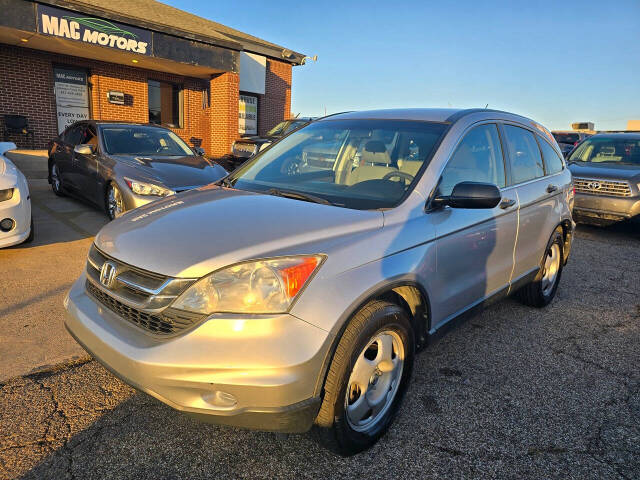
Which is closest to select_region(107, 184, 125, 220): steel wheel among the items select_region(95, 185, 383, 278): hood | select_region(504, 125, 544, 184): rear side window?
select_region(95, 185, 383, 278): hood

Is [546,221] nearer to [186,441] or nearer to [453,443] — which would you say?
[453,443]

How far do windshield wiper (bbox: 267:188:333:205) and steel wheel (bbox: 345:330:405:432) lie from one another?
0.84 metres

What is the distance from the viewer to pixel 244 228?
225 centimetres

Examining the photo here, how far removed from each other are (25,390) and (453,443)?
97.9 inches

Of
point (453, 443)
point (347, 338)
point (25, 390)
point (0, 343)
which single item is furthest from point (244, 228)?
point (0, 343)

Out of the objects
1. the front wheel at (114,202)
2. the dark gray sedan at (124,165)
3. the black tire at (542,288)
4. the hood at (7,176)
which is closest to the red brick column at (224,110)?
the dark gray sedan at (124,165)

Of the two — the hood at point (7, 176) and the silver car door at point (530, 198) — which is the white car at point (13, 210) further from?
the silver car door at point (530, 198)

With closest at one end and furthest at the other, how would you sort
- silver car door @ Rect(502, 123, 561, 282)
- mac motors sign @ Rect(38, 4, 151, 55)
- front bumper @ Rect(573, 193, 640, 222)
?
silver car door @ Rect(502, 123, 561, 282) < front bumper @ Rect(573, 193, 640, 222) < mac motors sign @ Rect(38, 4, 151, 55)

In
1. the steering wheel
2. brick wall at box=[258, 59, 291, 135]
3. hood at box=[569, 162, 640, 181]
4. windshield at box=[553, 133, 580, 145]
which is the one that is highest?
brick wall at box=[258, 59, 291, 135]

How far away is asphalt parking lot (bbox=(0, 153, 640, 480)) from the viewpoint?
7.36 feet

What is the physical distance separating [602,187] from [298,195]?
24.2 feet

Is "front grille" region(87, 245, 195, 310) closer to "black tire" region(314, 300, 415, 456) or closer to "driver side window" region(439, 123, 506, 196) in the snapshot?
"black tire" region(314, 300, 415, 456)

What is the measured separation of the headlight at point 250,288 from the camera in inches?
76.5

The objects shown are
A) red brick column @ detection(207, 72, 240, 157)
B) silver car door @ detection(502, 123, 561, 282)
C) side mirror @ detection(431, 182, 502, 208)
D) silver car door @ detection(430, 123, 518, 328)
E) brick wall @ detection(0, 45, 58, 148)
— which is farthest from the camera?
red brick column @ detection(207, 72, 240, 157)
